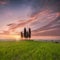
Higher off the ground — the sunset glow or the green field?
the sunset glow

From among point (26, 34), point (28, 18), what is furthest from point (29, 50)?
point (28, 18)

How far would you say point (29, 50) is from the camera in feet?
9.12

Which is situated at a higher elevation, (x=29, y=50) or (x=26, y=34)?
(x=26, y=34)

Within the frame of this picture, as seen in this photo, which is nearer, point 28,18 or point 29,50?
point 29,50

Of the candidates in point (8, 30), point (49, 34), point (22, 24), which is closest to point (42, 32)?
point (49, 34)

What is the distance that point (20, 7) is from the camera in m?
2.92

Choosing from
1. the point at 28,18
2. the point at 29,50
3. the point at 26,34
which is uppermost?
the point at 28,18

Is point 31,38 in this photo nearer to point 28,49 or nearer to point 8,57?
point 28,49

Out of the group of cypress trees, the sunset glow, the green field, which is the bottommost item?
the green field

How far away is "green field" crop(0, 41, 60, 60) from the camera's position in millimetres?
2725

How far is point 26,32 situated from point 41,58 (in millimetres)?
440

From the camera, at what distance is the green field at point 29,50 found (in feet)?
8.94

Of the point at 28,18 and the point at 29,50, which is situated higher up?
the point at 28,18

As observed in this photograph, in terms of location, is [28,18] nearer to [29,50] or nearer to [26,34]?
[26,34]
